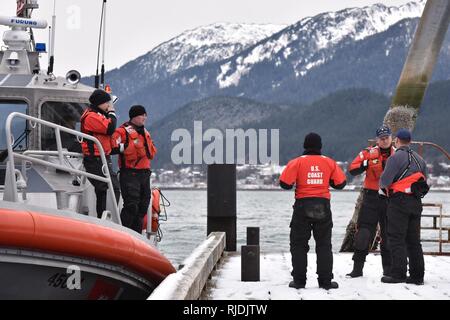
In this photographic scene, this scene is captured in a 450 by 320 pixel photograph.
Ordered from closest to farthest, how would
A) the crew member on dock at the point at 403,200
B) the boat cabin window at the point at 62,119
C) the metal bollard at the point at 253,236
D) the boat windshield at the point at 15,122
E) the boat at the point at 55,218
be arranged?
the boat at the point at 55,218, the crew member on dock at the point at 403,200, the boat windshield at the point at 15,122, the boat cabin window at the point at 62,119, the metal bollard at the point at 253,236

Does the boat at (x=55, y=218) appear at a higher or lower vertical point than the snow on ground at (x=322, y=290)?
higher

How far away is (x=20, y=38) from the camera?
36.2 feet

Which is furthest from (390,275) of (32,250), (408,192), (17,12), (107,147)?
(17,12)

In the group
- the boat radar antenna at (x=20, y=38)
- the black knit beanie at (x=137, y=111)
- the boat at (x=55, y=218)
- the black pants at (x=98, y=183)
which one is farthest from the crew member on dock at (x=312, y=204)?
the boat radar antenna at (x=20, y=38)

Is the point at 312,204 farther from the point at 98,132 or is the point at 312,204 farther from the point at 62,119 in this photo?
the point at 62,119

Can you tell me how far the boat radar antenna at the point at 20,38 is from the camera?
10.6 m

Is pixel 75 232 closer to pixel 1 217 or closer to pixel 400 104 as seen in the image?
pixel 1 217

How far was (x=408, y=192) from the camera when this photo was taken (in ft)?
28.3

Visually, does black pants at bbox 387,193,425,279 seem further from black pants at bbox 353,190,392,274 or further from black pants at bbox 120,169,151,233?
black pants at bbox 120,169,151,233

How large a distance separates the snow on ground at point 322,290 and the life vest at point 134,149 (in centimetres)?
147

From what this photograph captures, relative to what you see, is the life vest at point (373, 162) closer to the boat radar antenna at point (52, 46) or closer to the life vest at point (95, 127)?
the life vest at point (95, 127)

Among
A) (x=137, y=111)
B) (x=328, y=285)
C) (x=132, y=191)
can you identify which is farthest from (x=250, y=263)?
(x=137, y=111)

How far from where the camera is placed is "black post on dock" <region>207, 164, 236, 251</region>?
12258 mm
